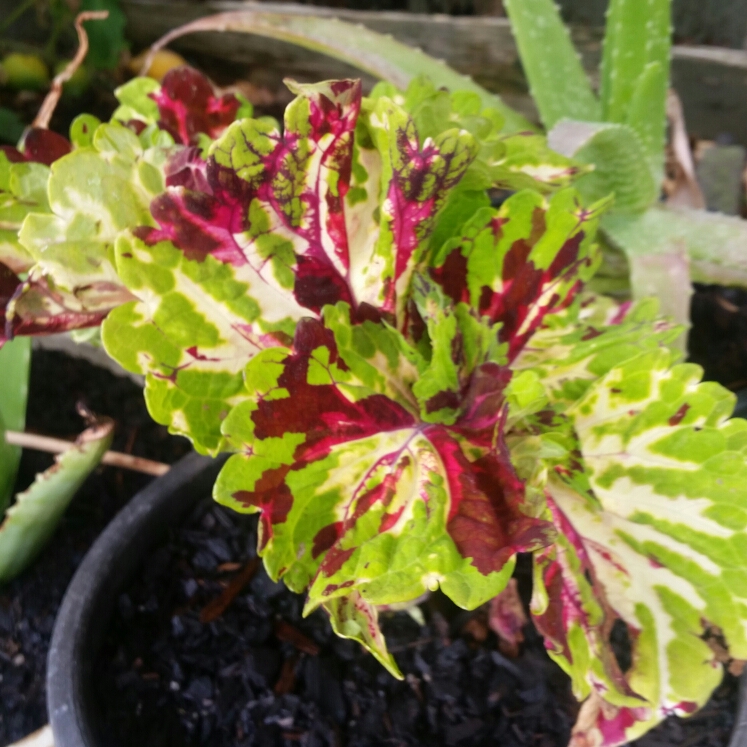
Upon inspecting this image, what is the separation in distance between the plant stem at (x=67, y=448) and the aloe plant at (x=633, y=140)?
0.50 meters

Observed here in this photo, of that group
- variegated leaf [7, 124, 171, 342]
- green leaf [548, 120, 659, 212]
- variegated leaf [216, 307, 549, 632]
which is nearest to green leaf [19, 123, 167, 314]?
variegated leaf [7, 124, 171, 342]

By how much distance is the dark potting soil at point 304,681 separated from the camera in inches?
19.2

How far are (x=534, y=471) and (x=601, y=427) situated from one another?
0.25 feet

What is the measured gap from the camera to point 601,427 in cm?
36

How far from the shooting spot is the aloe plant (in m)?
0.64

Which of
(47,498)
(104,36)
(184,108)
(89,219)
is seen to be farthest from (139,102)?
(104,36)

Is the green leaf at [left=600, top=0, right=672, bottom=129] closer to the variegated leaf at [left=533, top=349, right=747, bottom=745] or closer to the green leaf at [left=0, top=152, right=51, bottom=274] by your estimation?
the variegated leaf at [left=533, top=349, right=747, bottom=745]

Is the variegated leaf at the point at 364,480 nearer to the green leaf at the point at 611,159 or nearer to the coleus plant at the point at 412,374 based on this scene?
the coleus plant at the point at 412,374

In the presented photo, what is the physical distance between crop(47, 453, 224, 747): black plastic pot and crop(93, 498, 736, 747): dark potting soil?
0.09 feet

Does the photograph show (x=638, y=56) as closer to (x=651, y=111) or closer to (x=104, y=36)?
(x=651, y=111)

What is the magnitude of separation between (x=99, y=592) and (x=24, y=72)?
996mm

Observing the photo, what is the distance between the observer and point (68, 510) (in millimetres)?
699

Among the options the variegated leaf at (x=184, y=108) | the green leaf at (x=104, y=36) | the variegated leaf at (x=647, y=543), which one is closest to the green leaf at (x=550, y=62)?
the variegated leaf at (x=184, y=108)

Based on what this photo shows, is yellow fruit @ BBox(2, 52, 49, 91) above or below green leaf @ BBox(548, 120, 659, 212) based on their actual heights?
below
